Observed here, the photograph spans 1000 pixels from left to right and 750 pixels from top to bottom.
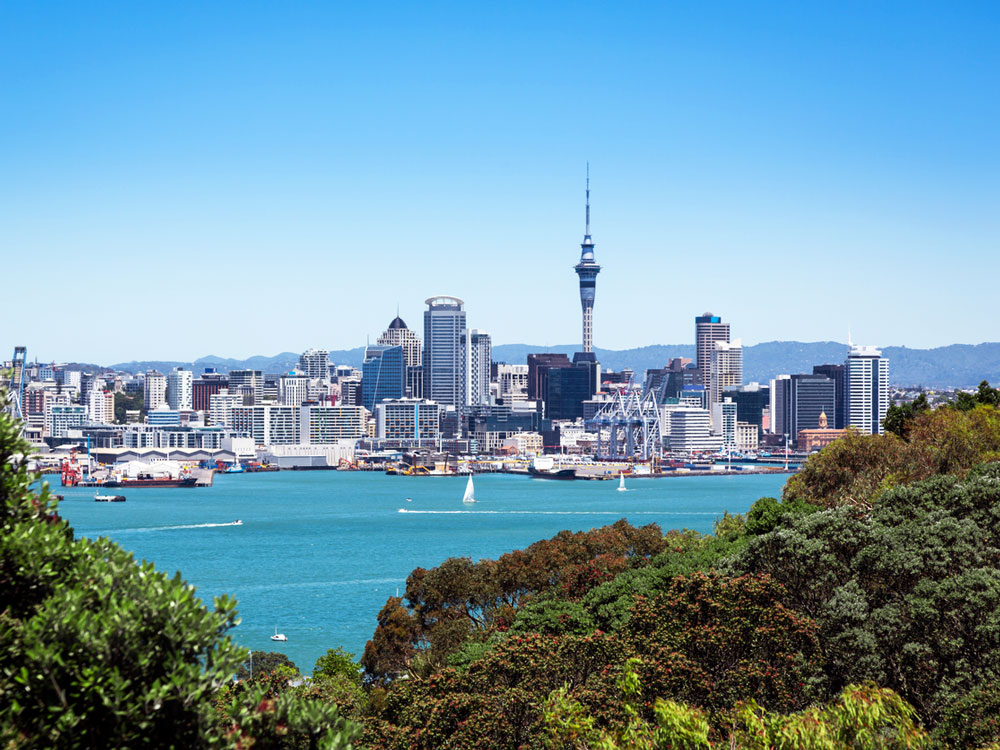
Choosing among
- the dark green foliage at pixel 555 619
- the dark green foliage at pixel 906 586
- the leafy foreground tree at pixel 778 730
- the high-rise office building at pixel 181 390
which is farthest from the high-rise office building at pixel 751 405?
the leafy foreground tree at pixel 778 730

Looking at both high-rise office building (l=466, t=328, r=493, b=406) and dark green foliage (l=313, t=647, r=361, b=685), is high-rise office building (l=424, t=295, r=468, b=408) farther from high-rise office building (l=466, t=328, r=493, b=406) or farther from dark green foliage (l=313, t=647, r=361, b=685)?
dark green foliage (l=313, t=647, r=361, b=685)

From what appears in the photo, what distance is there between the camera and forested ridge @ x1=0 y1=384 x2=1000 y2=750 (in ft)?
10.6

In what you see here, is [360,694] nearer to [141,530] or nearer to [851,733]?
[851,733]

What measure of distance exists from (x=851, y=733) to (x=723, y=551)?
753 cm

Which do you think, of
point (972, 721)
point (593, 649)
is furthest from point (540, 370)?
point (972, 721)

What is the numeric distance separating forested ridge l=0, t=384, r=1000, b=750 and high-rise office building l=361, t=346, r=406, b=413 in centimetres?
11621

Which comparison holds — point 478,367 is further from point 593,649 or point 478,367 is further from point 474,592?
point 593,649

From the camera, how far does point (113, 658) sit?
317 cm

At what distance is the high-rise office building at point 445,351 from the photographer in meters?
135

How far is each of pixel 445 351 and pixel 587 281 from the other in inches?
876

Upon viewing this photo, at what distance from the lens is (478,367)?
13988cm

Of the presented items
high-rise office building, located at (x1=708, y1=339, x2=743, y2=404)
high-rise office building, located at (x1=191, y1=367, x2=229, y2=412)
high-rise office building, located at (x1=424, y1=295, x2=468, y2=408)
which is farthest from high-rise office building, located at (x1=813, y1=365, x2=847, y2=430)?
high-rise office building, located at (x1=191, y1=367, x2=229, y2=412)

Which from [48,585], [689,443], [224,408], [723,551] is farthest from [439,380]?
[48,585]

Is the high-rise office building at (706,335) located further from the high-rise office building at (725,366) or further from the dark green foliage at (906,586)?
the dark green foliage at (906,586)
